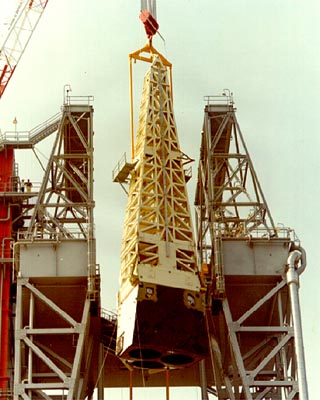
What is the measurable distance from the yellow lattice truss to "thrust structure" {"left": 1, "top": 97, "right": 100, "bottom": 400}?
3196 mm

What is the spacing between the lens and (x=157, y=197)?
204ft

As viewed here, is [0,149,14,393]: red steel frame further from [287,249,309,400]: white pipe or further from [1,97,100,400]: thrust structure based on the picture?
[287,249,309,400]: white pipe

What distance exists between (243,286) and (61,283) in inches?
440

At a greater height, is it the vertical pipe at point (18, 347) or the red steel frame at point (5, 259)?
the red steel frame at point (5, 259)

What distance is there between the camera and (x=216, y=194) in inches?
2739

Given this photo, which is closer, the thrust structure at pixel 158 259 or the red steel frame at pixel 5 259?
the thrust structure at pixel 158 259

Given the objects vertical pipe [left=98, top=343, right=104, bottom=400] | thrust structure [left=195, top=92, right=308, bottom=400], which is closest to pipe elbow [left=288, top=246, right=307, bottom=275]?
thrust structure [left=195, top=92, right=308, bottom=400]

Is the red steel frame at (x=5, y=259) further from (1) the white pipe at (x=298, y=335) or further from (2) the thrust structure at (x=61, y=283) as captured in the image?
(1) the white pipe at (x=298, y=335)

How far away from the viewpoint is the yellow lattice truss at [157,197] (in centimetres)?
5978

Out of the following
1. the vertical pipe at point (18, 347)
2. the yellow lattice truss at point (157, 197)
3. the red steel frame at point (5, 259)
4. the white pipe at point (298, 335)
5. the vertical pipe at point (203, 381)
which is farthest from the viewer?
the vertical pipe at point (203, 381)

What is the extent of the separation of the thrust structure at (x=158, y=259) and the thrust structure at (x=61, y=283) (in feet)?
9.88

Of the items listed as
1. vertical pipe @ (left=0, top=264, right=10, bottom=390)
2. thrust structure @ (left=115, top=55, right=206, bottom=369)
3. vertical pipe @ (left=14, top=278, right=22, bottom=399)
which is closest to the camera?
thrust structure @ (left=115, top=55, right=206, bottom=369)

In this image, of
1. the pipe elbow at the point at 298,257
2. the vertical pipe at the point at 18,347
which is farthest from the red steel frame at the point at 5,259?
the pipe elbow at the point at 298,257

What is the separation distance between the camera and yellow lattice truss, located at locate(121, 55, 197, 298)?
59781mm
